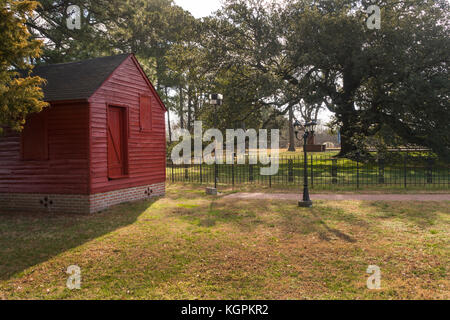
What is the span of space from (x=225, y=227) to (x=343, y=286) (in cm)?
372

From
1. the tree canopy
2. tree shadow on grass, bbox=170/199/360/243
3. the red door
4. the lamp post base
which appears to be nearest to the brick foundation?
the red door

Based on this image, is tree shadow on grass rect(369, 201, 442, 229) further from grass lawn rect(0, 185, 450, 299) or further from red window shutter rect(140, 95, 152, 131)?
red window shutter rect(140, 95, 152, 131)

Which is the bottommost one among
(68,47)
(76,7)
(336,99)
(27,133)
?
(27,133)

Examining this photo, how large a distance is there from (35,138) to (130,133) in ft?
9.85

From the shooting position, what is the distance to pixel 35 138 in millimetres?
10281

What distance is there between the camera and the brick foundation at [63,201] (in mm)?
9828

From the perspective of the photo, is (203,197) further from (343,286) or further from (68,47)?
(68,47)

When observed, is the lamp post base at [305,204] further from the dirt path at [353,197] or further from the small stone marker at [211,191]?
the small stone marker at [211,191]

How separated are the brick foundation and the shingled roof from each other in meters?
3.12

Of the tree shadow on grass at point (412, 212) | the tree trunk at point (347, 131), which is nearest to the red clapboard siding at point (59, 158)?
the tree shadow on grass at point (412, 212)

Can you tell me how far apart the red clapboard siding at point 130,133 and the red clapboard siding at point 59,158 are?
0.33 m

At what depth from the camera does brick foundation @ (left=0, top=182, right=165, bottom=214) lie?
32.2ft
